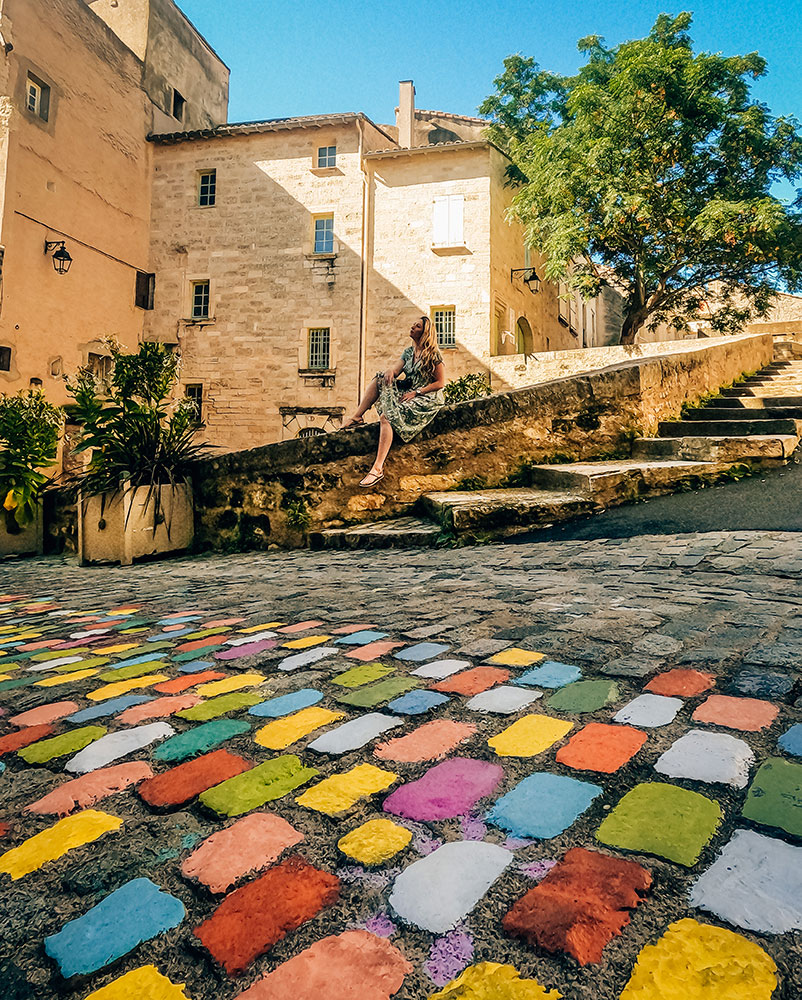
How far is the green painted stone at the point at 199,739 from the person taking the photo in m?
1.36

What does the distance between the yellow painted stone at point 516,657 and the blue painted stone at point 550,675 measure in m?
0.05

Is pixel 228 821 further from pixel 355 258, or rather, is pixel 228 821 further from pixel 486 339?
pixel 355 258

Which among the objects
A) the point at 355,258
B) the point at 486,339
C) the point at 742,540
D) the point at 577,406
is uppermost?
the point at 355,258

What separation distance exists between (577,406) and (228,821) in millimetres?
5284

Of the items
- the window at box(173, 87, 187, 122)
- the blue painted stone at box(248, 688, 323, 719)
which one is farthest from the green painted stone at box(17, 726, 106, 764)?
the window at box(173, 87, 187, 122)

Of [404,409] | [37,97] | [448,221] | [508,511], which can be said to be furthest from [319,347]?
[508,511]

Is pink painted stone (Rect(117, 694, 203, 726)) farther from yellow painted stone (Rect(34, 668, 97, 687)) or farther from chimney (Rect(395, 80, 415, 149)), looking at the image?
chimney (Rect(395, 80, 415, 149))

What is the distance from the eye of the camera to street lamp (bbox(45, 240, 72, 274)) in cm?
1589

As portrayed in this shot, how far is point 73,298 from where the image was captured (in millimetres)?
16719

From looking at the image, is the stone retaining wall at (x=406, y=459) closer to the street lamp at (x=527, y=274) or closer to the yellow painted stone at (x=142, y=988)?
the yellow painted stone at (x=142, y=988)

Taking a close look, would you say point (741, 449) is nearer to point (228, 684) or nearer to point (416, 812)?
point (228, 684)

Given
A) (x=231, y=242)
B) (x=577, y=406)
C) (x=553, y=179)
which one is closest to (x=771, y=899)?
(x=577, y=406)

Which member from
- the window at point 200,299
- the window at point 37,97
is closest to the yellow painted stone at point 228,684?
the window at point 37,97

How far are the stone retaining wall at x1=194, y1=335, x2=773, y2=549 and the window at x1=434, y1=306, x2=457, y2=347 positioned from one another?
A: 12.8m
